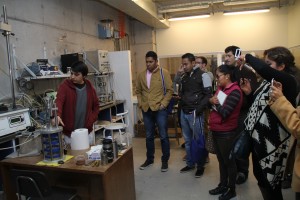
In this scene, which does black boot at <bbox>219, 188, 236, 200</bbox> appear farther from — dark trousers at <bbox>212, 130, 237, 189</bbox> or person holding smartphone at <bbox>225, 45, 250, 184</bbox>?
person holding smartphone at <bbox>225, 45, 250, 184</bbox>

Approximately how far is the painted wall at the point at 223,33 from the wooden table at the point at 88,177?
17.3 ft

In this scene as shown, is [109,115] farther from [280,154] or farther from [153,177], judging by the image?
[280,154]

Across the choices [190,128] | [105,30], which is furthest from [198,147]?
[105,30]

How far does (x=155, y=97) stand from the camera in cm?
336

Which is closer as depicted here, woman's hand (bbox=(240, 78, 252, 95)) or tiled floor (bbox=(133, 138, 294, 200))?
woman's hand (bbox=(240, 78, 252, 95))

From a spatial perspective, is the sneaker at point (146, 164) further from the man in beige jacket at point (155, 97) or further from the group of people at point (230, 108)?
the man in beige jacket at point (155, 97)

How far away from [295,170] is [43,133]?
5.78 ft

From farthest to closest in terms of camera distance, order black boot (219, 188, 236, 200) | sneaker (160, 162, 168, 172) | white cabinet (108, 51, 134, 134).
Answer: white cabinet (108, 51, 134, 134)
sneaker (160, 162, 168, 172)
black boot (219, 188, 236, 200)

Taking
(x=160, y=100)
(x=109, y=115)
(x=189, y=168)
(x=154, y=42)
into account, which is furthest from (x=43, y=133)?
(x=154, y=42)

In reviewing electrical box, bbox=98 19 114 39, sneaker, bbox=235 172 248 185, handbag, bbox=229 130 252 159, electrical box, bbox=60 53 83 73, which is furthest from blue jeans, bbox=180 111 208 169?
electrical box, bbox=98 19 114 39

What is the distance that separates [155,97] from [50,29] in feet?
6.26

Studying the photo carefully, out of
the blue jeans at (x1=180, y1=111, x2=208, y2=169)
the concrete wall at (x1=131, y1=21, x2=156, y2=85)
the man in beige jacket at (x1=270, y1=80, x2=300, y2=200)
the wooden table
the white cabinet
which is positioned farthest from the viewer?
the concrete wall at (x1=131, y1=21, x2=156, y2=85)

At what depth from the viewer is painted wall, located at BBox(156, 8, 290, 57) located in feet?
21.1


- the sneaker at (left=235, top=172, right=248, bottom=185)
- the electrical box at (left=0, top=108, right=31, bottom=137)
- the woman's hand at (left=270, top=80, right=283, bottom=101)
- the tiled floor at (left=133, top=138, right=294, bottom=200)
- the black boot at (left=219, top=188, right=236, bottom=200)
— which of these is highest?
the woman's hand at (left=270, top=80, right=283, bottom=101)
